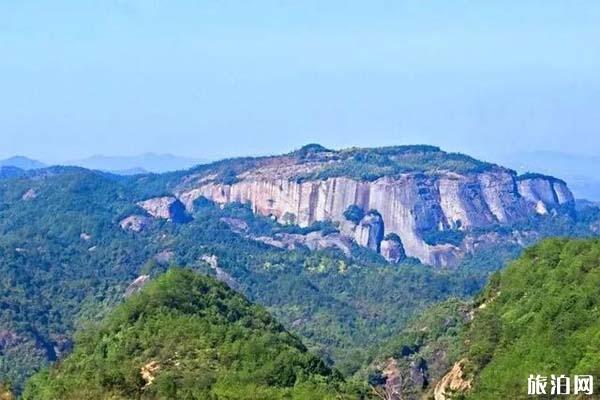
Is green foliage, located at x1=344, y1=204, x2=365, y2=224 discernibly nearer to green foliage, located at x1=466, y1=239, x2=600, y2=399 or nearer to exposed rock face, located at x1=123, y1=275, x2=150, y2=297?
exposed rock face, located at x1=123, y1=275, x2=150, y2=297

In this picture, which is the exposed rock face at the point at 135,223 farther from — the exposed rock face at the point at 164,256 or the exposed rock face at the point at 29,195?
the exposed rock face at the point at 29,195

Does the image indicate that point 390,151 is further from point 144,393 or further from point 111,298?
point 144,393

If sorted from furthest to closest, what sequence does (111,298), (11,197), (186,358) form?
1. (11,197)
2. (111,298)
3. (186,358)

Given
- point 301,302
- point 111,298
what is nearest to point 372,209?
point 301,302

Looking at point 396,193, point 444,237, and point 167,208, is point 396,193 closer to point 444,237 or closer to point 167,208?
point 444,237

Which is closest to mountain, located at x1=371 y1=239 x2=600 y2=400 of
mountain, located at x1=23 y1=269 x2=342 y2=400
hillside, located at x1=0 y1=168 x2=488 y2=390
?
mountain, located at x1=23 y1=269 x2=342 y2=400

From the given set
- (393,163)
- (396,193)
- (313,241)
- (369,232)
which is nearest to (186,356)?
(313,241)
